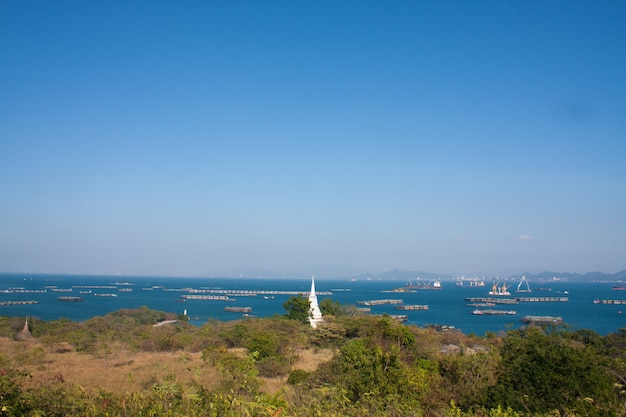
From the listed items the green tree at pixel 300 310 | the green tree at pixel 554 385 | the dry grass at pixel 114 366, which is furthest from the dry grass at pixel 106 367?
the green tree at pixel 300 310

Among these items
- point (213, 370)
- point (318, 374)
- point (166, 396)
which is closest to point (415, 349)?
point (318, 374)

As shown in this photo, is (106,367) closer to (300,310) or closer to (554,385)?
(554,385)

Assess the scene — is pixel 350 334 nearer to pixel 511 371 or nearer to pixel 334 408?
pixel 511 371

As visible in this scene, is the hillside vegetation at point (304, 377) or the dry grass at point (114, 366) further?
the dry grass at point (114, 366)

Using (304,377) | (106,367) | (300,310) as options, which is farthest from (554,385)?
(300,310)

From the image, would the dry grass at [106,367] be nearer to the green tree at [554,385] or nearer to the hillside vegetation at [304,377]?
the hillside vegetation at [304,377]

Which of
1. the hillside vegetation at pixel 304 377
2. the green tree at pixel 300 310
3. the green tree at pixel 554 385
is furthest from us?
the green tree at pixel 300 310

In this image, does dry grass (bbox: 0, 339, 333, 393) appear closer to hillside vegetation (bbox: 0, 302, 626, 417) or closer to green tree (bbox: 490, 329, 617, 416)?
hillside vegetation (bbox: 0, 302, 626, 417)
